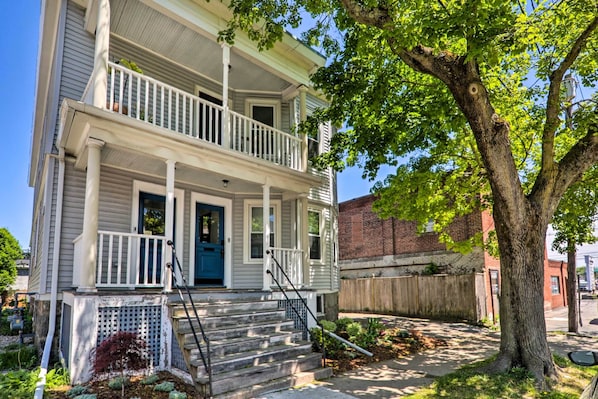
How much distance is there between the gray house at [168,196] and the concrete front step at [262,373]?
0.02 metres

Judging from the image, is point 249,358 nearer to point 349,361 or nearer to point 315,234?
point 349,361

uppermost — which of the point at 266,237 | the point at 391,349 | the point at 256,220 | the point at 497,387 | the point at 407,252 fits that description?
the point at 256,220

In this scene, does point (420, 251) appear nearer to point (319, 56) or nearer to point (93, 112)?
point (319, 56)

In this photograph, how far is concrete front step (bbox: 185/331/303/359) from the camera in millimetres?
6031

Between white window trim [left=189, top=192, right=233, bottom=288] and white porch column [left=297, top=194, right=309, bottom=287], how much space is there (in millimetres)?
1919

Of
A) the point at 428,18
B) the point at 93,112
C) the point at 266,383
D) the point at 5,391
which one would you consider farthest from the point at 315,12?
the point at 5,391

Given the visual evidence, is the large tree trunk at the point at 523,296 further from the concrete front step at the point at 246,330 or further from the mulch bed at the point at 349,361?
the concrete front step at the point at 246,330

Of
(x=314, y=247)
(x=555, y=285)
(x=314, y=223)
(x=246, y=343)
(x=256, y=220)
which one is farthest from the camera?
(x=555, y=285)

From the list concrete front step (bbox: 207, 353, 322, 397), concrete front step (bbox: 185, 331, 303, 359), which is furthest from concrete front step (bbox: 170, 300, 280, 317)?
concrete front step (bbox: 207, 353, 322, 397)

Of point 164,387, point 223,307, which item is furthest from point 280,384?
point 223,307

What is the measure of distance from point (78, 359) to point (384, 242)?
54.5 ft

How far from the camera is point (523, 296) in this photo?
6586mm

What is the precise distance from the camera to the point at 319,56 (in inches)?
443

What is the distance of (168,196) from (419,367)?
590cm
